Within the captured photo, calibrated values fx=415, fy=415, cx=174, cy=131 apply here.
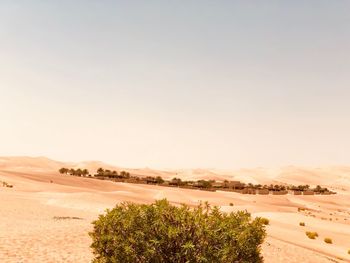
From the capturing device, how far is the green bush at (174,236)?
986 cm

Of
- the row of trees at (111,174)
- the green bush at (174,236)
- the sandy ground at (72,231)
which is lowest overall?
the sandy ground at (72,231)

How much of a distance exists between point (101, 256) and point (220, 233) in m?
3.17

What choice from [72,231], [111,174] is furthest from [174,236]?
[111,174]

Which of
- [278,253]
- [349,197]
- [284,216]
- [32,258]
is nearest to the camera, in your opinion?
[32,258]

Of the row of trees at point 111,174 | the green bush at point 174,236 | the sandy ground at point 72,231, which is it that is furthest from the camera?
the row of trees at point 111,174

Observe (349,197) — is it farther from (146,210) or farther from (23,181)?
(146,210)

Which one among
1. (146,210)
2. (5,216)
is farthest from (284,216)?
(146,210)

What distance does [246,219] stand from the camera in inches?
421

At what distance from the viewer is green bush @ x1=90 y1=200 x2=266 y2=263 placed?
9859 millimetres

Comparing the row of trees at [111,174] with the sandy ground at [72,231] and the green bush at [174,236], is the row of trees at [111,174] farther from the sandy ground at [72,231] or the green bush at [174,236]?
the green bush at [174,236]

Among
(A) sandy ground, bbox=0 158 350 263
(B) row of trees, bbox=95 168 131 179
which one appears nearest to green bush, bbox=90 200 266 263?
(A) sandy ground, bbox=0 158 350 263

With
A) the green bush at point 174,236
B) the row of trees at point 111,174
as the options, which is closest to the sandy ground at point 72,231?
the green bush at point 174,236

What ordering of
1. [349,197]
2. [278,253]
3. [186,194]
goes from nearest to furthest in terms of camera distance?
[278,253]
[186,194]
[349,197]

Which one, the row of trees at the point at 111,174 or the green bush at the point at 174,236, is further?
the row of trees at the point at 111,174
